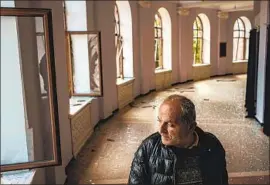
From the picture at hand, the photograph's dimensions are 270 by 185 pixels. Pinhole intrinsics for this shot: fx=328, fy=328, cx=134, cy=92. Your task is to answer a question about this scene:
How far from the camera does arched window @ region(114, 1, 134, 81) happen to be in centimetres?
906

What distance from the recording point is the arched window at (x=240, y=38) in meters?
16.5

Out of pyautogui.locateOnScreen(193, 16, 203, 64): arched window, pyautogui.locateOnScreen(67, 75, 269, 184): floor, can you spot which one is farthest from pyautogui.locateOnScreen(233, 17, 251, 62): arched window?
pyautogui.locateOnScreen(67, 75, 269, 184): floor

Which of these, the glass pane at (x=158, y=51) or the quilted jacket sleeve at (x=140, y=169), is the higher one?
the glass pane at (x=158, y=51)

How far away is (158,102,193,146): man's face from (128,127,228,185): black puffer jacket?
0.21ft

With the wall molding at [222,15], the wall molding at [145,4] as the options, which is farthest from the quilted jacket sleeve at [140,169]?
the wall molding at [222,15]

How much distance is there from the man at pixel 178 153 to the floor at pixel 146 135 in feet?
7.99

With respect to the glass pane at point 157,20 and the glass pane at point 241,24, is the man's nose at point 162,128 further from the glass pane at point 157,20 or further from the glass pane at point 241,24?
the glass pane at point 241,24

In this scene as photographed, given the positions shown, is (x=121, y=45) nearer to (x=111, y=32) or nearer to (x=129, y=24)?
(x=129, y=24)

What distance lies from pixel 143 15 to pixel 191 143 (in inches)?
345

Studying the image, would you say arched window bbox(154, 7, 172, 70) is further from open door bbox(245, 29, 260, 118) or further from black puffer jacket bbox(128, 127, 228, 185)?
black puffer jacket bbox(128, 127, 228, 185)

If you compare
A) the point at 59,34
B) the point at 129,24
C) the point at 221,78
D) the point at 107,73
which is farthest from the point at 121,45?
the point at 221,78

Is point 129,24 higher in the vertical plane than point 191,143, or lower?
higher

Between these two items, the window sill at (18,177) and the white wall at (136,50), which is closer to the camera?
the window sill at (18,177)

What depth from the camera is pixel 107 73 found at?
735 centimetres
